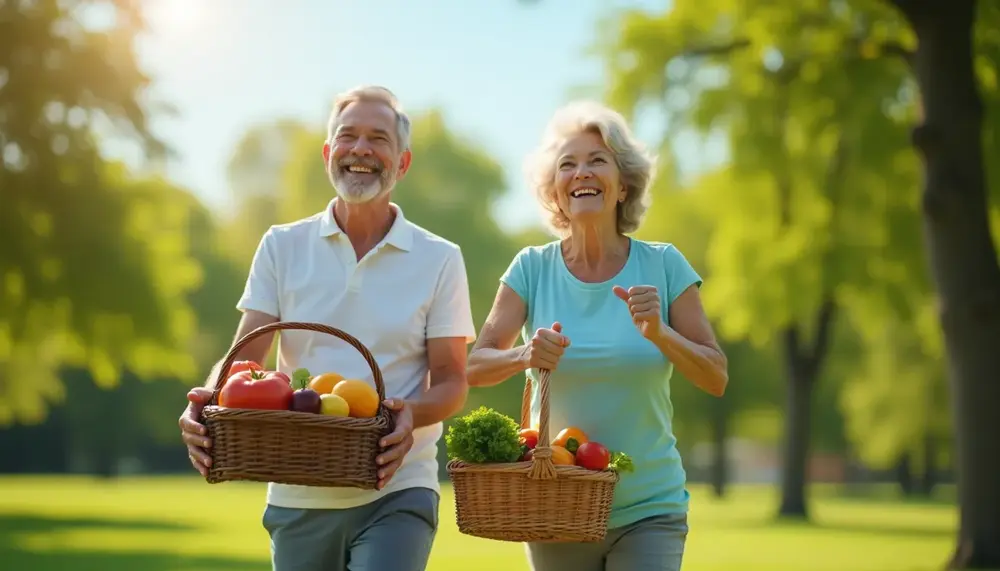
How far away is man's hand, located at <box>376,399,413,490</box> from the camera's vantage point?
4430 mm

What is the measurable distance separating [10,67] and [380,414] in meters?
19.0

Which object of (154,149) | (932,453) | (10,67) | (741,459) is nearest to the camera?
(10,67)

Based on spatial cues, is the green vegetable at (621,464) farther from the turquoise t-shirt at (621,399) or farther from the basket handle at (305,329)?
the basket handle at (305,329)

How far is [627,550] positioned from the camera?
478cm

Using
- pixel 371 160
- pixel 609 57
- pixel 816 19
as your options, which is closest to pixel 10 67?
pixel 609 57

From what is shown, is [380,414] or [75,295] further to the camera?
[75,295]

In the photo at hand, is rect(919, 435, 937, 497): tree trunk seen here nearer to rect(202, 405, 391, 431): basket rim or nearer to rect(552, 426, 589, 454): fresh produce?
rect(552, 426, 589, 454): fresh produce

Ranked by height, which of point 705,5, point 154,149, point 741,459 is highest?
point 705,5

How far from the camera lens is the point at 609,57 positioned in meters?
21.8

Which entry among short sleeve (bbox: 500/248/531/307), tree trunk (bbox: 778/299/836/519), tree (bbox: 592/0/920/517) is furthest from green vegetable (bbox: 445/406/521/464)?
tree trunk (bbox: 778/299/836/519)

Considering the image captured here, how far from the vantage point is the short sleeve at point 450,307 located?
512cm

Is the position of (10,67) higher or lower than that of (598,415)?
higher

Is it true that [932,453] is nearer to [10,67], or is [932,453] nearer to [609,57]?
[609,57]

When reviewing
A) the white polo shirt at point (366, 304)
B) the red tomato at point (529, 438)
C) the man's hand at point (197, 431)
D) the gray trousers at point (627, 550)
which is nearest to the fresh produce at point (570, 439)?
the red tomato at point (529, 438)
